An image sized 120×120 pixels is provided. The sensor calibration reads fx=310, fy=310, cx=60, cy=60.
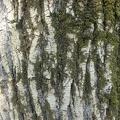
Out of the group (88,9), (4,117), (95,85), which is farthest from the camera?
(4,117)

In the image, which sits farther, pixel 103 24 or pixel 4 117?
pixel 4 117

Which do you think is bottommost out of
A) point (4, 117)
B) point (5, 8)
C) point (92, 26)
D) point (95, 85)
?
point (4, 117)

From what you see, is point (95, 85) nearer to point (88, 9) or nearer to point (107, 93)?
point (107, 93)

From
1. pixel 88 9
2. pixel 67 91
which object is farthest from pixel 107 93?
pixel 88 9

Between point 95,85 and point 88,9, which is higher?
point 88,9

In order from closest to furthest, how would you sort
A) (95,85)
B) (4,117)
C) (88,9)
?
(88,9)
(95,85)
(4,117)

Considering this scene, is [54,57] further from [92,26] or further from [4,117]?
[4,117]
